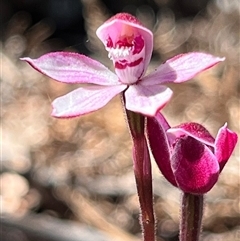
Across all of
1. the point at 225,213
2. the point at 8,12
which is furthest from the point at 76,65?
the point at 8,12

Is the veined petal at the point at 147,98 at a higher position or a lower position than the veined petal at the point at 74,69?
lower

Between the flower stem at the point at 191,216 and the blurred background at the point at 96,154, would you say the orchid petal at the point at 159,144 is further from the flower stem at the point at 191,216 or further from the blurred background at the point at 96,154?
the blurred background at the point at 96,154

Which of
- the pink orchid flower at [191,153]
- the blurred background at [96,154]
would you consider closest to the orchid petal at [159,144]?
the pink orchid flower at [191,153]

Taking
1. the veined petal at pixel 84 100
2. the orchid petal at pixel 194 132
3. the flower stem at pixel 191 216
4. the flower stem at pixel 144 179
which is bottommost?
the flower stem at pixel 191 216

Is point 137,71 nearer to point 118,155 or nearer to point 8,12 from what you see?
point 118,155

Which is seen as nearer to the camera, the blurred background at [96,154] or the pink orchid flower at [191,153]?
the pink orchid flower at [191,153]

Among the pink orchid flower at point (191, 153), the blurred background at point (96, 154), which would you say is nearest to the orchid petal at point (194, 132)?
the pink orchid flower at point (191, 153)

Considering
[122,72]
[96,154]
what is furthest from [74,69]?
[96,154]
